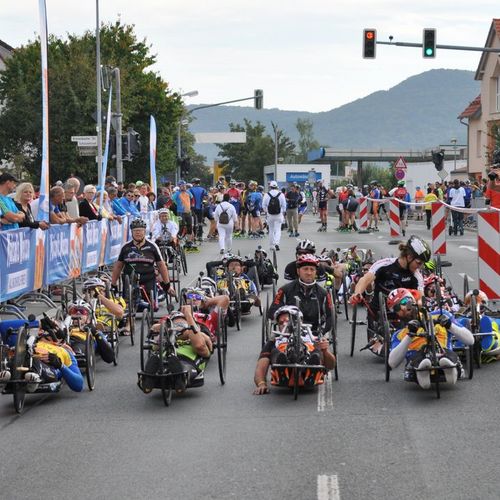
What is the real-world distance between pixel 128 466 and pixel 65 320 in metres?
3.76

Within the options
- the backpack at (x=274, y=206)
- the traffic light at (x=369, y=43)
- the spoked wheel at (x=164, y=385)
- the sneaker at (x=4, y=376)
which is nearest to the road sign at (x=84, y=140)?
the backpack at (x=274, y=206)

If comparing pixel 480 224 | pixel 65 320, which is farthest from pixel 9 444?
pixel 480 224

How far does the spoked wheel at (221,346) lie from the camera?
11.1 metres

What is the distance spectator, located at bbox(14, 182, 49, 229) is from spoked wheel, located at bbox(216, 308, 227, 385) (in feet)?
17.1

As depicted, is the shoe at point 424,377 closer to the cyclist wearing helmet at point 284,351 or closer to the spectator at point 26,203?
the cyclist wearing helmet at point 284,351

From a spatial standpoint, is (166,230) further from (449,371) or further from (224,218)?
(449,371)

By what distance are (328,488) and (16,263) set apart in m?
9.21

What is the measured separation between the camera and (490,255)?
15.5m

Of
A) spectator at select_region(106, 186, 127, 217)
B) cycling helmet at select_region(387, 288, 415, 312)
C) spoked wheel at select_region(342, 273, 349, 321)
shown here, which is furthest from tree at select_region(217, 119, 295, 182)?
cycling helmet at select_region(387, 288, 415, 312)

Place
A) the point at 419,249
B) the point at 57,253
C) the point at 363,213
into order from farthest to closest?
the point at 363,213 → the point at 57,253 → the point at 419,249

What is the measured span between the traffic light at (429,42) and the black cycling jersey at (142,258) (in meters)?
18.1

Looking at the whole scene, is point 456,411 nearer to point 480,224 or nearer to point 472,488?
point 472,488

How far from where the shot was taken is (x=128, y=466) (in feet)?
25.9

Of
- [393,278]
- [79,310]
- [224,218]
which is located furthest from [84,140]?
[393,278]
